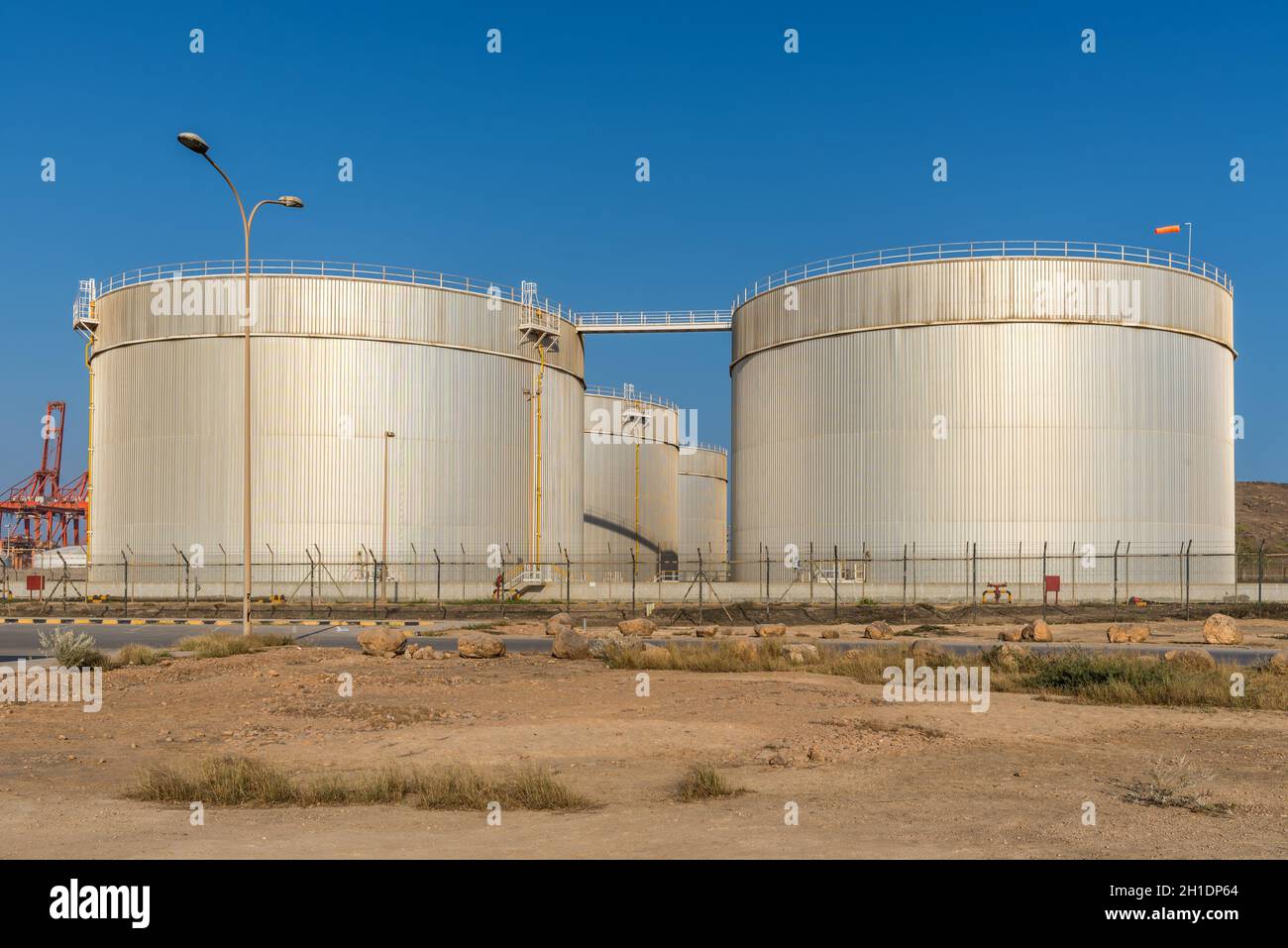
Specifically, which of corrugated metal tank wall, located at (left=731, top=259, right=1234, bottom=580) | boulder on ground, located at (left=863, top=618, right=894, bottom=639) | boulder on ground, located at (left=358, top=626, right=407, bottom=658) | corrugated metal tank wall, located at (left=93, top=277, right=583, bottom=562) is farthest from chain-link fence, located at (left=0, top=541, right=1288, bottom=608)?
boulder on ground, located at (left=358, top=626, right=407, bottom=658)

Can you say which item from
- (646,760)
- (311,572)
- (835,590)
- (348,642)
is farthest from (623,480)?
(646,760)

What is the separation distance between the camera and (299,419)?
165 ft

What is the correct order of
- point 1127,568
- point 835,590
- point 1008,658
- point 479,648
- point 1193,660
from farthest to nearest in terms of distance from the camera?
point 1127,568 → point 835,590 → point 479,648 → point 1008,658 → point 1193,660

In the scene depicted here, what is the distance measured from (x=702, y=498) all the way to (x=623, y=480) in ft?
53.8

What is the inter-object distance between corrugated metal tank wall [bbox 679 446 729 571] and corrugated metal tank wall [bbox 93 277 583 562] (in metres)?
33.8

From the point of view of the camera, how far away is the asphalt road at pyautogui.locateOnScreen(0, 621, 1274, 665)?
26.9 metres

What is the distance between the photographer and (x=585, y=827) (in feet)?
31.7

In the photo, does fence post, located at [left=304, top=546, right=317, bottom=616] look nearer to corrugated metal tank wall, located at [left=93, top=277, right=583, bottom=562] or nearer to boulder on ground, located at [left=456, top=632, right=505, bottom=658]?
corrugated metal tank wall, located at [left=93, top=277, right=583, bottom=562]

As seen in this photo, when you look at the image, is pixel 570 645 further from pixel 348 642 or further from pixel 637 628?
pixel 348 642

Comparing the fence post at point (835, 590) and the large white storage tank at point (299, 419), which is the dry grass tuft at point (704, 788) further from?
the large white storage tank at point (299, 419)

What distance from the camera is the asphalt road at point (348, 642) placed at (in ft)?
88.2
